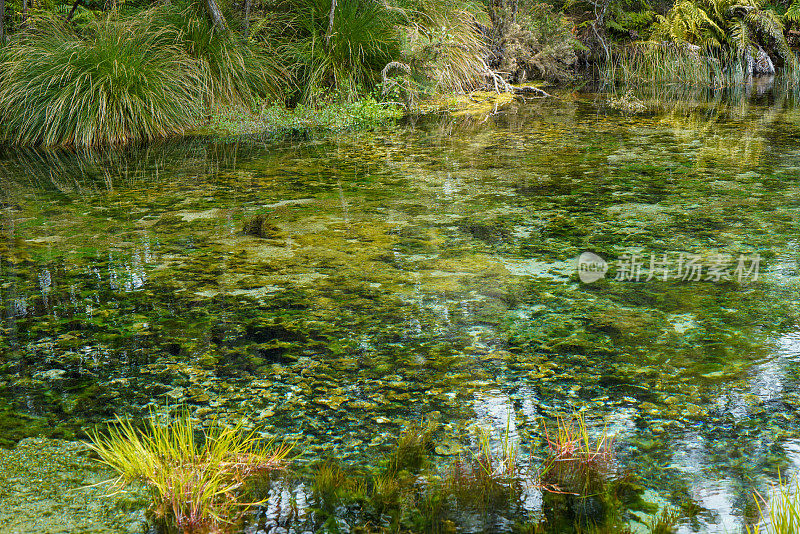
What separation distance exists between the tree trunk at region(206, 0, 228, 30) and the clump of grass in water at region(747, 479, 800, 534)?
7.40m

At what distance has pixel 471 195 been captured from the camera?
13.5 ft

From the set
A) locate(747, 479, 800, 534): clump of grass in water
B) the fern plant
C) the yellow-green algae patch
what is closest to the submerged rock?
the yellow-green algae patch

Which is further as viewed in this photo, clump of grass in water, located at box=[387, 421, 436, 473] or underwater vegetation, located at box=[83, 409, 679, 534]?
clump of grass in water, located at box=[387, 421, 436, 473]

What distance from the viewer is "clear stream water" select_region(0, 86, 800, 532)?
1844 millimetres

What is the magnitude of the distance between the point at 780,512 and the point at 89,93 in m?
6.39

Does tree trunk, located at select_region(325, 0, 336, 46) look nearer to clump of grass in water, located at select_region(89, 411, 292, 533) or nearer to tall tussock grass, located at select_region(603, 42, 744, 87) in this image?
tall tussock grass, located at select_region(603, 42, 744, 87)

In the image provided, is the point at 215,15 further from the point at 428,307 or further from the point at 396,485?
the point at 396,485

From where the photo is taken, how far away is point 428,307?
2.59 m

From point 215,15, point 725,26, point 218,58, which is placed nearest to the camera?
point 218,58

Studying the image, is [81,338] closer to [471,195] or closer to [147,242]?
[147,242]

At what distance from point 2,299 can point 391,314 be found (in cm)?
158

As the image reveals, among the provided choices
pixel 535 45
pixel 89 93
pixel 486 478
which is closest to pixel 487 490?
pixel 486 478

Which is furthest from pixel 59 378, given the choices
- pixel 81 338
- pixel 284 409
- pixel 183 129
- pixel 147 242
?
pixel 183 129

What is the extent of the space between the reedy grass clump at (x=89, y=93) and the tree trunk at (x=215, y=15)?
3.30ft
